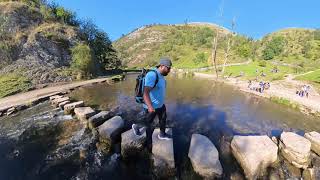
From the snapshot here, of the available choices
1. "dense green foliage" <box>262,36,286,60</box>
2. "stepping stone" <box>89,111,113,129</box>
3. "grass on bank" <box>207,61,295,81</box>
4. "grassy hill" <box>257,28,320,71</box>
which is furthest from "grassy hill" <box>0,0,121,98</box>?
"dense green foliage" <box>262,36,286,60</box>

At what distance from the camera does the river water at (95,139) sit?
670cm

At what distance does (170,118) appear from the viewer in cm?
1282

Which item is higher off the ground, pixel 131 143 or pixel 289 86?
pixel 131 143

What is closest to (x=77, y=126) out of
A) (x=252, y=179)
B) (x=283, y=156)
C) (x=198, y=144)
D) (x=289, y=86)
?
(x=198, y=144)

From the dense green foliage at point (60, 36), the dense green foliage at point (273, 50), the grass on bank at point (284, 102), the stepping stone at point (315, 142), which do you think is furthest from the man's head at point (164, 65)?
the dense green foliage at point (273, 50)

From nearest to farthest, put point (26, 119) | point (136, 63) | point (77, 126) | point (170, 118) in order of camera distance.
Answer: point (77, 126) → point (26, 119) → point (170, 118) → point (136, 63)

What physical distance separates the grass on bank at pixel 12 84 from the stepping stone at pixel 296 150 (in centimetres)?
2039

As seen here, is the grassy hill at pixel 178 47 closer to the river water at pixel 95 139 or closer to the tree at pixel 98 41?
the tree at pixel 98 41

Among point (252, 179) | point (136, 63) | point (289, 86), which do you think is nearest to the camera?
point (252, 179)

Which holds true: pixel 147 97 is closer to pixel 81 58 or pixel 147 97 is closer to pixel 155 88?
pixel 155 88

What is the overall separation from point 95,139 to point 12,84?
56.7 feet

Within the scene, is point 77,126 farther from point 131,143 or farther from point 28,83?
point 28,83

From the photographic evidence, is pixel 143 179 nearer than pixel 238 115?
Yes

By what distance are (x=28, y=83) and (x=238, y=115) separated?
21.2 meters
